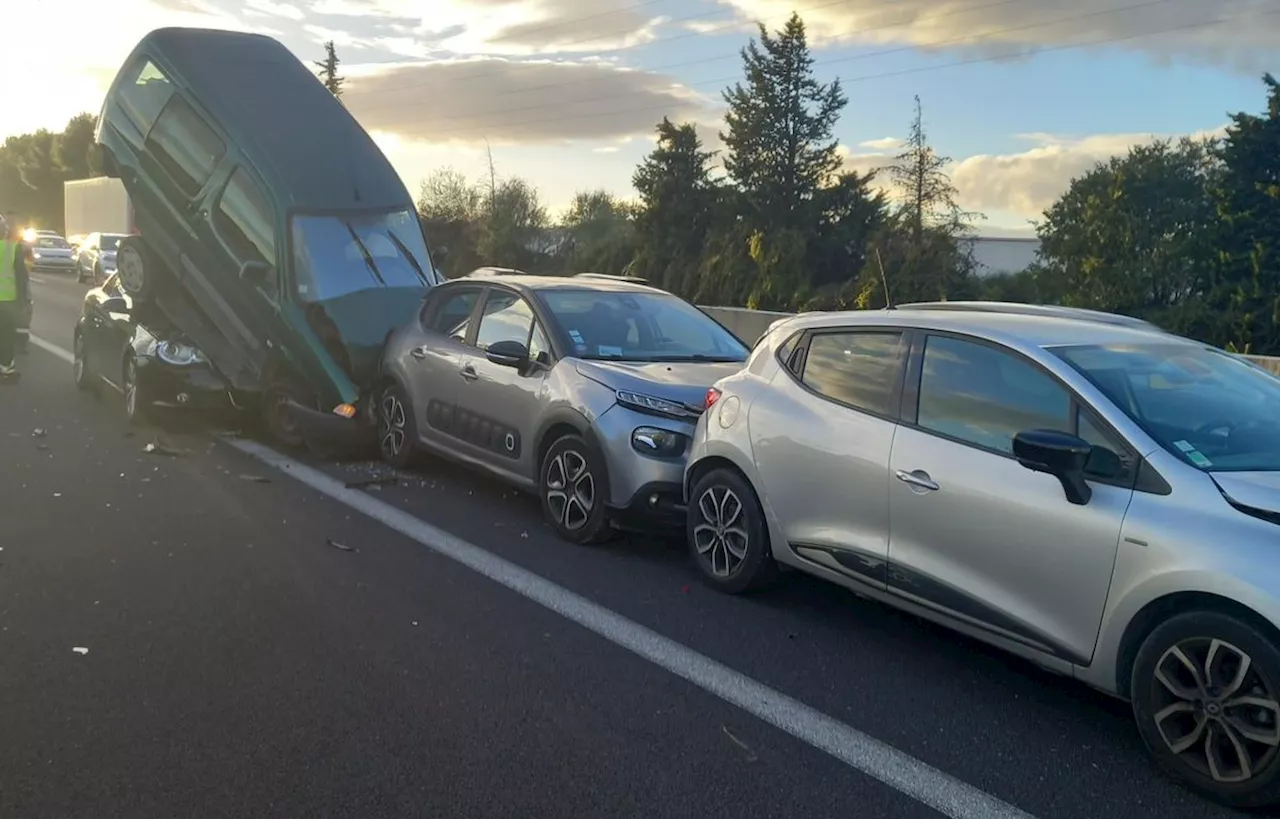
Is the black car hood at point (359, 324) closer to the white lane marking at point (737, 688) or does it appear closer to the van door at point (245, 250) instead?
the van door at point (245, 250)

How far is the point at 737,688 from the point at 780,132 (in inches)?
1863

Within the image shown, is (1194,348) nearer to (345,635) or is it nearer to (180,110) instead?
(345,635)

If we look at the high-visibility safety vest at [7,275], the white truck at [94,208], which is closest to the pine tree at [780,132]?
the white truck at [94,208]

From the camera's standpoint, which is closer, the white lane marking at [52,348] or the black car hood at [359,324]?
the black car hood at [359,324]

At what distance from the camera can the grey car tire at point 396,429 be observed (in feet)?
29.3

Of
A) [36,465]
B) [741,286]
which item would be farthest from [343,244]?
[741,286]

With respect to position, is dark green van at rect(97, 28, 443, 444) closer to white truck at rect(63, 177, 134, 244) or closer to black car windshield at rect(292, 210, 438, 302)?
black car windshield at rect(292, 210, 438, 302)

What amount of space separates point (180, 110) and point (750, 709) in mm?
9098

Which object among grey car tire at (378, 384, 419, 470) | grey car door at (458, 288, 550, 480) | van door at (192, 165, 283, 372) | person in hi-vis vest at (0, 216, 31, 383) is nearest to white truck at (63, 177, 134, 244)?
person in hi-vis vest at (0, 216, 31, 383)

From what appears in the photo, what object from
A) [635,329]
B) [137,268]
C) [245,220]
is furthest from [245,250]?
[635,329]

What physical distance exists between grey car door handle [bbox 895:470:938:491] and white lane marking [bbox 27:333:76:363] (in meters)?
13.5

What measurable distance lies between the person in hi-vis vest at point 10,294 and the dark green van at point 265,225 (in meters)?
2.10

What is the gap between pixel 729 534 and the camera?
19.8 ft

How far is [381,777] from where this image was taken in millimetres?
3816
